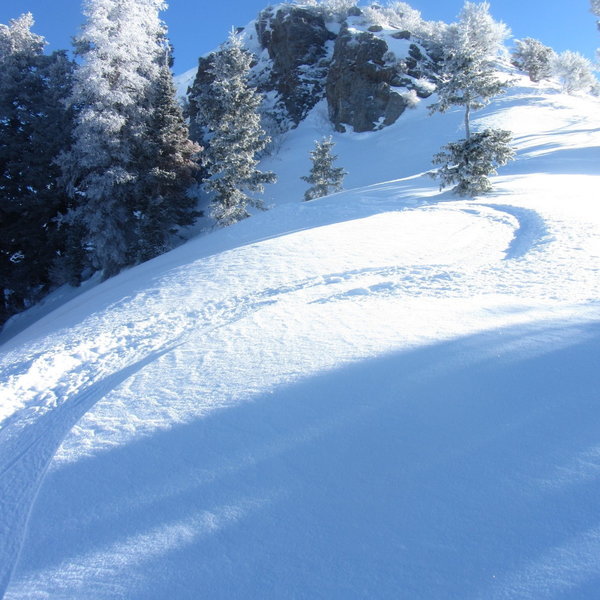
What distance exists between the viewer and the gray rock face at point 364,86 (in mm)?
31984

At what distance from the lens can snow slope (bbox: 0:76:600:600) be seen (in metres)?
2.13

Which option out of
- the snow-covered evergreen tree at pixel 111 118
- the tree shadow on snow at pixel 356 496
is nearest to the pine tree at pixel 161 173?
the snow-covered evergreen tree at pixel 111 118

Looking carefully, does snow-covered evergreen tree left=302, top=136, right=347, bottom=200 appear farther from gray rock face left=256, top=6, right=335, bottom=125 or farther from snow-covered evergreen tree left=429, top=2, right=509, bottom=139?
gray rock face left=256, top=6, right=335, bottom=125

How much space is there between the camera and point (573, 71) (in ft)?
116

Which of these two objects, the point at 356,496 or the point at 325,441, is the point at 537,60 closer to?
the point at 325,441

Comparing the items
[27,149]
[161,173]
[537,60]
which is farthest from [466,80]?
[537,60]

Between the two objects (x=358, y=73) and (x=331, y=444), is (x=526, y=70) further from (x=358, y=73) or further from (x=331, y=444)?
(x=331, y=444)

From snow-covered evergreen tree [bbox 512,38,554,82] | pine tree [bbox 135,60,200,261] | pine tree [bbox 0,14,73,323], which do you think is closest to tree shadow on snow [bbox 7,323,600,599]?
pine tree [bbox 135,60,200,261]

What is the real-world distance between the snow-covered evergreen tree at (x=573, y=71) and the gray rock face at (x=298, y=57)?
2231cm

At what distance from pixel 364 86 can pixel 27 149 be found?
25372mm

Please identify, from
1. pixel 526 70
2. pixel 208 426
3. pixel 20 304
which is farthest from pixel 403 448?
pixel 526 70

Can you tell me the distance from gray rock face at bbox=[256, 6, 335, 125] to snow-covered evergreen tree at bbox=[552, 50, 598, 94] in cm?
2231

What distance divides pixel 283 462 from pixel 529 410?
1.96 m

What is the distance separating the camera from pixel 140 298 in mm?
8453
